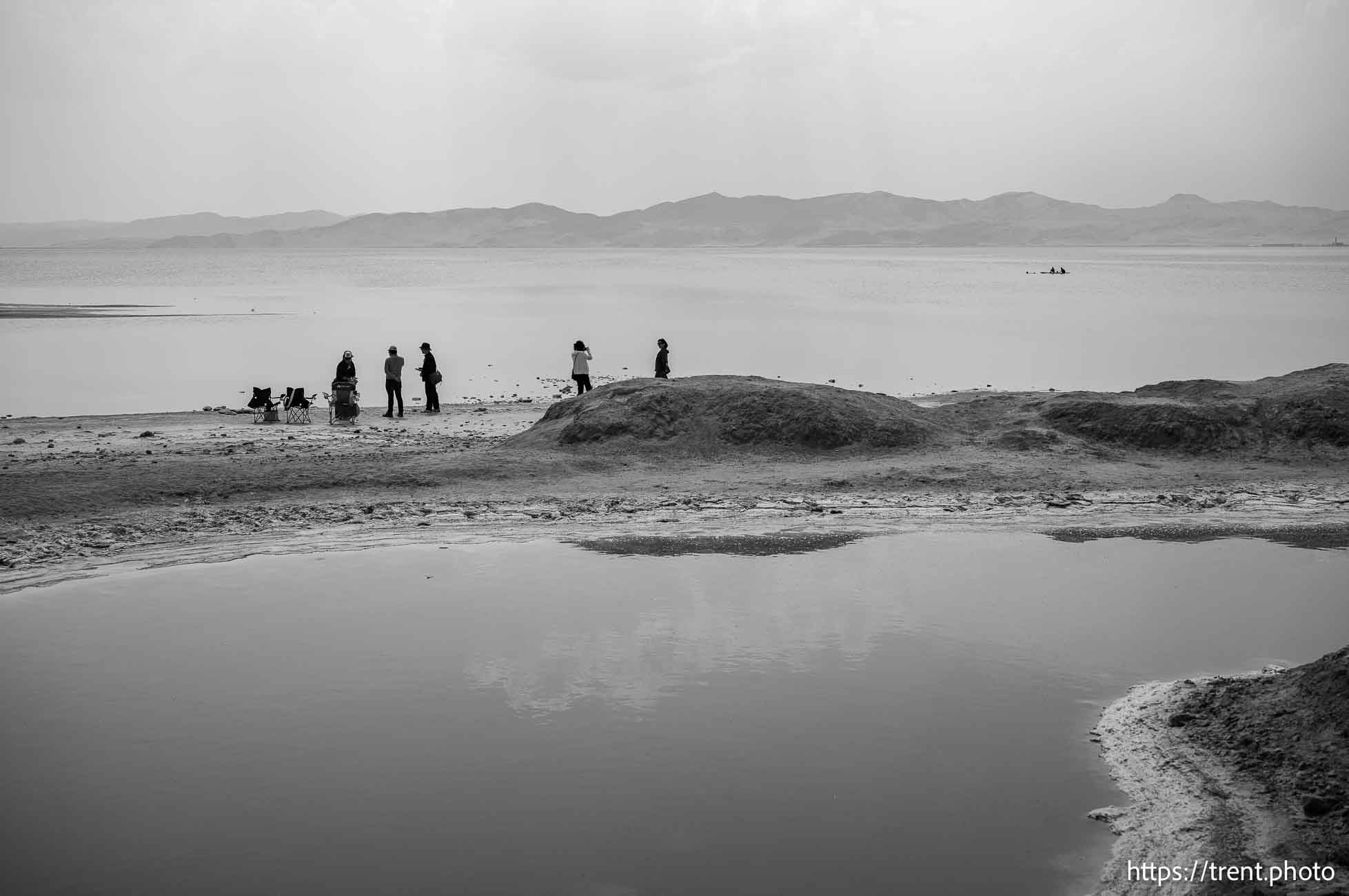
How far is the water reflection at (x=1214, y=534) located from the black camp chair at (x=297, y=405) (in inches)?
548

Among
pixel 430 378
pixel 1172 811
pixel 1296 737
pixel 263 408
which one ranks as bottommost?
pixel 1172 811

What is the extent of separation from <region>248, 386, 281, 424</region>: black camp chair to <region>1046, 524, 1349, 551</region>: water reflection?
47.1 feet

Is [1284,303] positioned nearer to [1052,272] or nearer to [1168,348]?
[1168,348]

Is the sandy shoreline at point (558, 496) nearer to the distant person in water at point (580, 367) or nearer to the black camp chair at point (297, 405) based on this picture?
the black camp chair at point (297, 405)

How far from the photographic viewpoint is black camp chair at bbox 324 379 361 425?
21.7 meters

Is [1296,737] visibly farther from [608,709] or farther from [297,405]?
[297,405]

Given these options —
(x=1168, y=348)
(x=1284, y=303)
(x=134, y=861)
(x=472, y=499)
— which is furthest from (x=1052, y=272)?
(x=134, y=861)

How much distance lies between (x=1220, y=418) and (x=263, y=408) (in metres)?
16.6

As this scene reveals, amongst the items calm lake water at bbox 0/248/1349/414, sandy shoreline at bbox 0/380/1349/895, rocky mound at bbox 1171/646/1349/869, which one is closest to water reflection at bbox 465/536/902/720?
sandy shoreline at bbox 0/380/1349/895

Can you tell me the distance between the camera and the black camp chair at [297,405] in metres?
22.0

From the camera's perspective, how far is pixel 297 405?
72.3 ft

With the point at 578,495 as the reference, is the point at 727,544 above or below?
below

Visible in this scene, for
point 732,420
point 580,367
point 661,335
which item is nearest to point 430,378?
point 580,367

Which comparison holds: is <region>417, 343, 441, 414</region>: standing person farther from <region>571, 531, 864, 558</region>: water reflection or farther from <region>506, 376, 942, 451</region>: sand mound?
<region>571, 531, 864, 558</region>: water reflection
